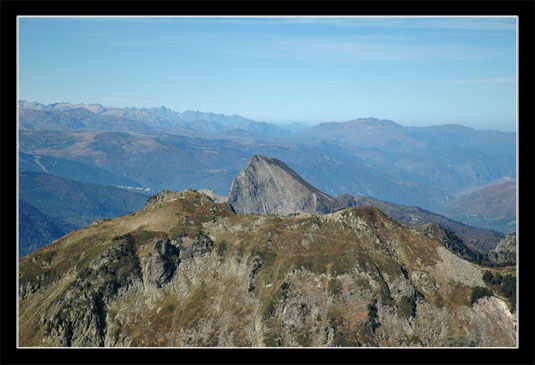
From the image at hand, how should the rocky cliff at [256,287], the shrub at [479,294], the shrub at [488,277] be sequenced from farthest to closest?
the shrub at [488,277] < the shrub at [479,294] < the rocky cliff at [256,287]

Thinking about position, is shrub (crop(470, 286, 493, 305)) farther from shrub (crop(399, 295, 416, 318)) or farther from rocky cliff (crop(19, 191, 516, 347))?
shrub (crop(399, 295, 416, 318))

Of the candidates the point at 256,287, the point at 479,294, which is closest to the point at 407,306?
the point at 479,294

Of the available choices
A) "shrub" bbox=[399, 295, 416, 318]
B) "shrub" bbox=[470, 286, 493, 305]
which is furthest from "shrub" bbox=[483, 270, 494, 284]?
"shrub" bbox=[399, 295, 416, 318]

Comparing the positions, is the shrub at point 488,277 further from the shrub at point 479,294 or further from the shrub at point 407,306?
the shrub at point 407,306

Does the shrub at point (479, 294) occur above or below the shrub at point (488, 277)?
below

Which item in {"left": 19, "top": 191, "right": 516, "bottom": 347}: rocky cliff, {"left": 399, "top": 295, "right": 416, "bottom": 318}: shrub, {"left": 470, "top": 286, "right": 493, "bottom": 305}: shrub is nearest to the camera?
{"left": 19, "top": 191, "right": 516, "bottom": 347}: rocky cliff

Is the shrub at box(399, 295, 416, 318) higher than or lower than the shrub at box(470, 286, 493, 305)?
lower

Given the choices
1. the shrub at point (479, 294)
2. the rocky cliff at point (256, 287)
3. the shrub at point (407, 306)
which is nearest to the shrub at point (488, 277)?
the rocky cliff at point (256, 287)

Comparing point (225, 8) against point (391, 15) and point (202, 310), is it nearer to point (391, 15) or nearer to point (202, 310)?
point (391, 15)
